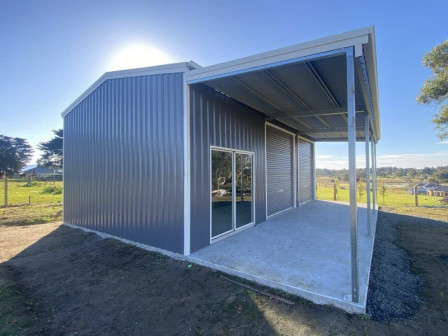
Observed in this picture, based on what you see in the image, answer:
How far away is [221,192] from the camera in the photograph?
4.98m

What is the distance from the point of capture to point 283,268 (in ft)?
11.2

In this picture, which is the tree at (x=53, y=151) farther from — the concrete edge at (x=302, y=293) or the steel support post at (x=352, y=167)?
the steel support post at (x=352, y=167)

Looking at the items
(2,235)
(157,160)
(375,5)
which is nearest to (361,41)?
(157,160)

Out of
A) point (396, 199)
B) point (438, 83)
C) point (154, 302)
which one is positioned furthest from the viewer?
point (396, 199)

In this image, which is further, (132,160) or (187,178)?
(132,160)

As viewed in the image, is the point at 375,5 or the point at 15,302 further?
the point at 375,5

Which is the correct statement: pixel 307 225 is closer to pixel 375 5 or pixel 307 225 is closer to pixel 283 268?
pixel 283 268

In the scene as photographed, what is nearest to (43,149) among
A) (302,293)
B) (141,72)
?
(141,72)

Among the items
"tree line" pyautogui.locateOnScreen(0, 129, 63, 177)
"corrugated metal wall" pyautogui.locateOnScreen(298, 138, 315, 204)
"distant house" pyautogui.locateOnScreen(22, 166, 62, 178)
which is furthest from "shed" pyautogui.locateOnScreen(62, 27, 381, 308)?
"tree line" pyautogui.locateOnScreen(0, 129, 63, 177)

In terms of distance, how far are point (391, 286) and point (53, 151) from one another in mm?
40742

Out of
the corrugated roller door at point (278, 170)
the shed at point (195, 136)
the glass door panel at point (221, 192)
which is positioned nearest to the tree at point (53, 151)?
the shed at point (195, 136)

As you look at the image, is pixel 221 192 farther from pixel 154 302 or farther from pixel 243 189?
pixel 154 302

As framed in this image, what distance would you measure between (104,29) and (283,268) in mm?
6856

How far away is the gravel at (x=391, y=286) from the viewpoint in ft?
8.11
